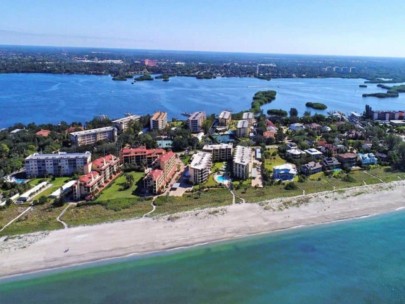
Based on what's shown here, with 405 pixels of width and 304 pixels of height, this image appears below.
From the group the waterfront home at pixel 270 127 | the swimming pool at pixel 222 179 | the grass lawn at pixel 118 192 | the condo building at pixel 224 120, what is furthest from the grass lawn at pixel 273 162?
the condo building at pixel 224 120

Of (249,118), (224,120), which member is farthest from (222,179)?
(249,118)

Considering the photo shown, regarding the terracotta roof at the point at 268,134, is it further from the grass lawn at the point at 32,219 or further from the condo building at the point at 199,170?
the grass lawn at the point at 32,219

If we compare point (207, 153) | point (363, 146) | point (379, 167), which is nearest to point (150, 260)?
point (207, 153)

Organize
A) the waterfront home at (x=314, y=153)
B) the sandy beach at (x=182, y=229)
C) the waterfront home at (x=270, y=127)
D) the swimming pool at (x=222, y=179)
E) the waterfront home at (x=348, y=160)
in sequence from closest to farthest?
the sandy beach at (x=182, y=229) < the swimming pool at (x=222, y=179) < the waterfront home at (x=348, y=160) < the waterfront home at (x=314, y=153) < the waterfront home at (x=270, y=127)

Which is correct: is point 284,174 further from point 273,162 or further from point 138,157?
point 138,157

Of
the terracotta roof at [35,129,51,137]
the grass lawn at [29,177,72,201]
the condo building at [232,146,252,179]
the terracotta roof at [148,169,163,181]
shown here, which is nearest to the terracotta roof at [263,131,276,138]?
the condo building at [232,146,252,179]

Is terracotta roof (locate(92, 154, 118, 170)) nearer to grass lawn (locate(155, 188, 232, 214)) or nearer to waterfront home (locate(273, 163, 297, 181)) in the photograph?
grass lawn (locate(155, 188, 232, 214))
